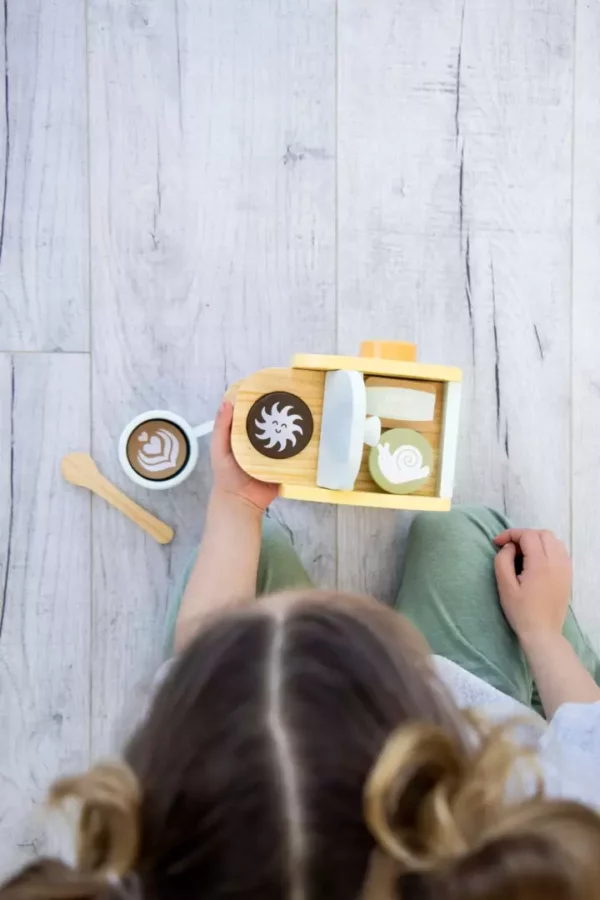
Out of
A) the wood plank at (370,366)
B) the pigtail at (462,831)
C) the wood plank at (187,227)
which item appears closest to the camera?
the pigtail at (462,831)

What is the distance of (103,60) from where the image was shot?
75cm

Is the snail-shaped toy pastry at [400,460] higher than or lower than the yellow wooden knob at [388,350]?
lower

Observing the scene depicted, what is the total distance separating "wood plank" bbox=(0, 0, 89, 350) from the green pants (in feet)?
0.96

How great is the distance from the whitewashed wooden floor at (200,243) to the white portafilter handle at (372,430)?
15cm

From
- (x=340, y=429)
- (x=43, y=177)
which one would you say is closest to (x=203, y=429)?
(x=340, y=429)

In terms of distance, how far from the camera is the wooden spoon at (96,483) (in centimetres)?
76

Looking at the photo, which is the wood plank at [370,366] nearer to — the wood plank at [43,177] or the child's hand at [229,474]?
the child's hand at [229,474]

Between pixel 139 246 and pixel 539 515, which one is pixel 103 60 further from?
pixel 539 515

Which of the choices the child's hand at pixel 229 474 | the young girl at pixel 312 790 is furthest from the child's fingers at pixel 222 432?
the young girl at pixel 312 790

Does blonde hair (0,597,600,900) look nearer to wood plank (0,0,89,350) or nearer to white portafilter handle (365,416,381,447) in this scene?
white portafilter handle (365,416,381,447)

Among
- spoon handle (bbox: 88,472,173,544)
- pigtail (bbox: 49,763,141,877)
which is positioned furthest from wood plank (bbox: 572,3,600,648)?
pigtail (bbox: 49,763,141,877)

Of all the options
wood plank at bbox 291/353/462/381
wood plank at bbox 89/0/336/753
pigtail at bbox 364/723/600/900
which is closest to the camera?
pigtail at bbox 364/723/600/900

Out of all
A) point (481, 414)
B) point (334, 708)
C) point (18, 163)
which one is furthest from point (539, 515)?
point (18, 163)

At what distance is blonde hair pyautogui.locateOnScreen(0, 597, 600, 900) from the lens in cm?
36
